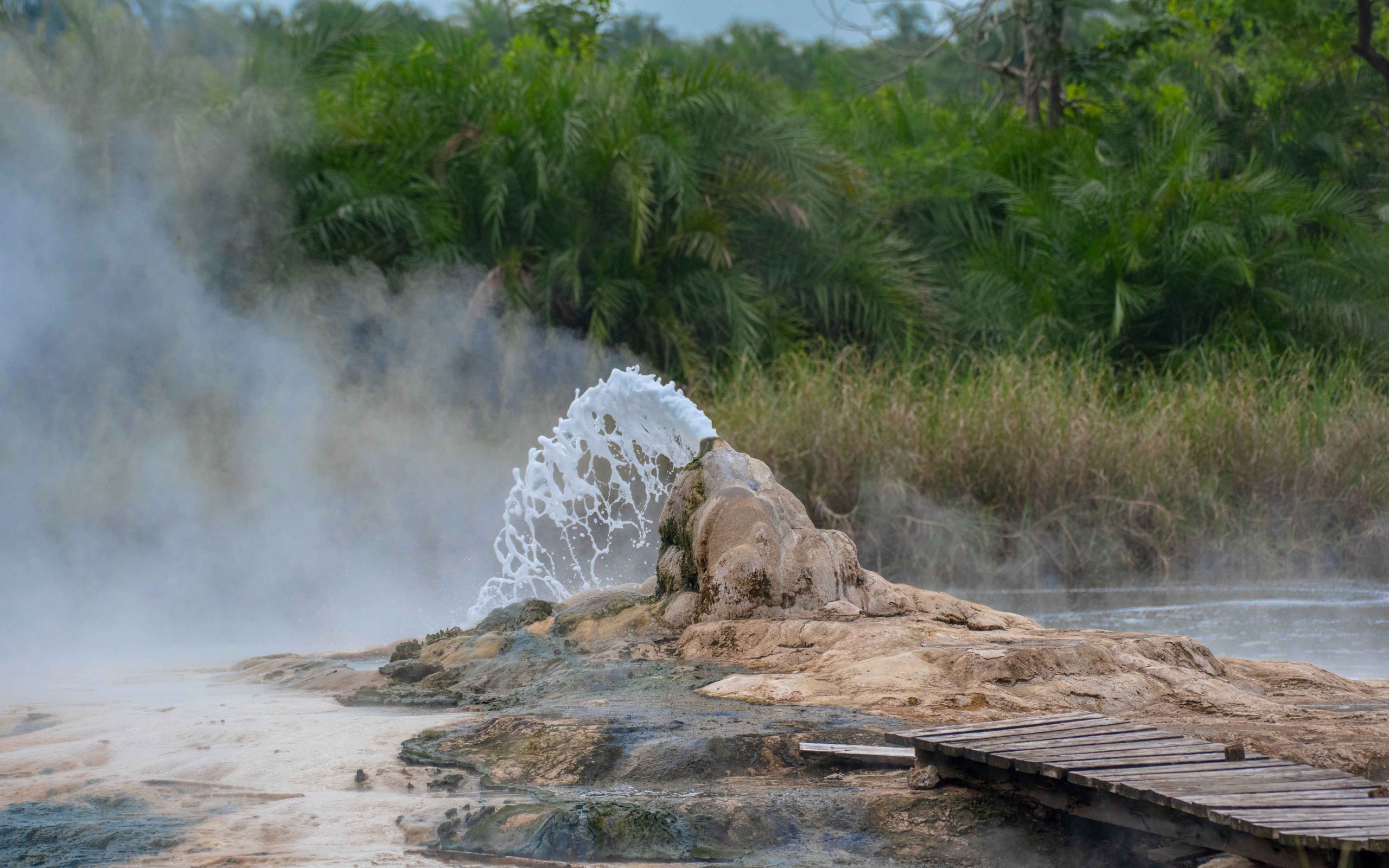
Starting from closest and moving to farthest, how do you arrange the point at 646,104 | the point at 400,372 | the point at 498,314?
the point at 400,372 → the point at 498,314 → the point at 646,104

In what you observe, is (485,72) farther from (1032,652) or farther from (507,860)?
(507,860)

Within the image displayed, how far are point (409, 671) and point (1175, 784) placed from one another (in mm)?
3350

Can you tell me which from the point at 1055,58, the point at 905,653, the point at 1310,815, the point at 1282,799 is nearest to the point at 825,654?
the point at 905,653

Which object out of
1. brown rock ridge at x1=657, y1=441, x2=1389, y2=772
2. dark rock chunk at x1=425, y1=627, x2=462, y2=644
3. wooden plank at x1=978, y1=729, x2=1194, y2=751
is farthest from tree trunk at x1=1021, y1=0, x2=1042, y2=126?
wooden plank at x1=978, y1=729, x2=1194, y2=751

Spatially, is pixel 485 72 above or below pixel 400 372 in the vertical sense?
above

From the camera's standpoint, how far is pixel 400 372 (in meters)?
11.9

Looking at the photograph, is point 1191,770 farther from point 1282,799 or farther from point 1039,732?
point 1039,732

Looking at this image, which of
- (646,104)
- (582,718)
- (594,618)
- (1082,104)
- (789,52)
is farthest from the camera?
(789,52)

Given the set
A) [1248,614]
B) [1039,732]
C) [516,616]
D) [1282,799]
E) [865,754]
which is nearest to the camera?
[1282,799]

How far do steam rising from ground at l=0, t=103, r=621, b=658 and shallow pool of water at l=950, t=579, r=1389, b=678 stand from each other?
3841 millimetres

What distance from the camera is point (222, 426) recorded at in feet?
34.5

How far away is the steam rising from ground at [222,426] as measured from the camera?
9281mm

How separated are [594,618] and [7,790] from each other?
2581mm

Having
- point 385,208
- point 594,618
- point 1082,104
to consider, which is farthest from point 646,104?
point 594,618
